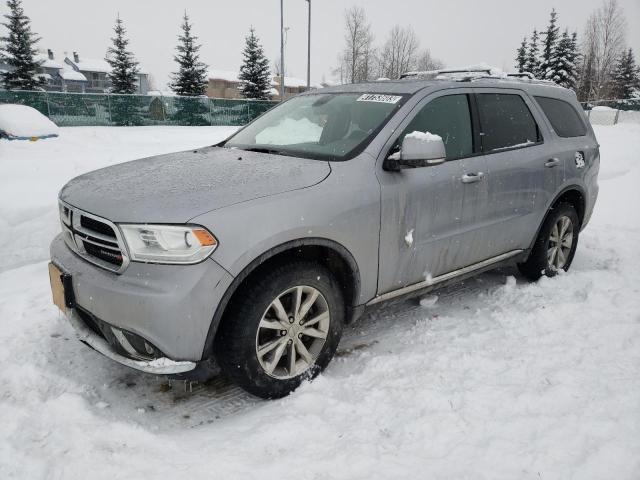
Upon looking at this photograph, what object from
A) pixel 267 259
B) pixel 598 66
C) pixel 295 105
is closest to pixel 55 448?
pixel 267 259

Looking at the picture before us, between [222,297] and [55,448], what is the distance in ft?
3.33

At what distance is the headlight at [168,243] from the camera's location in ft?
7.34

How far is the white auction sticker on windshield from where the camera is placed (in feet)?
10.8

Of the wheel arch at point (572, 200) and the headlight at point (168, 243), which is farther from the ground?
the headlight at point (168, 243)

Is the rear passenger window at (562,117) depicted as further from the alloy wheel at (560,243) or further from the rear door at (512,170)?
the alloy wheel at (560,243)

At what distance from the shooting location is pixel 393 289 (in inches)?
124

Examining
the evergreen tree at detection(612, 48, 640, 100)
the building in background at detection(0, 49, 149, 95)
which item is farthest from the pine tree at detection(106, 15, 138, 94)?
the evergreen tree at detection(612, 48, 640, 100)

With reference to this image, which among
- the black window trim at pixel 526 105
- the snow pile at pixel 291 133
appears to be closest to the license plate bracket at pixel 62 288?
the snow pile at pixel 291 133

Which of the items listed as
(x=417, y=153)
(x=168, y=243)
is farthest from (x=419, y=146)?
(x=168, y=243)

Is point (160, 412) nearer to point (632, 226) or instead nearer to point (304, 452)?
point (304, 452)

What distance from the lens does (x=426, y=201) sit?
3133mm

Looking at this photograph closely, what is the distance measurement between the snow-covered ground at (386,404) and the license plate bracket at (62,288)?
0.50 m

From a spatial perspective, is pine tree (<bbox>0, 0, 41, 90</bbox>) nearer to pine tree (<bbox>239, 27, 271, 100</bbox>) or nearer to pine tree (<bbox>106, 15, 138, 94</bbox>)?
pine tree (<bbox>106, 15, 138, 94</bbox>)


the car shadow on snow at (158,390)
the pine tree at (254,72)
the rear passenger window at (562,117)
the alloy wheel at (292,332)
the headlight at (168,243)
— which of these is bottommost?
the car shadow on snow at (158,390)
